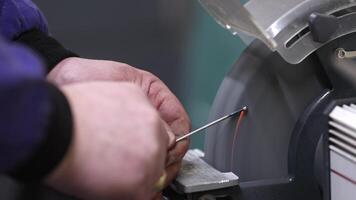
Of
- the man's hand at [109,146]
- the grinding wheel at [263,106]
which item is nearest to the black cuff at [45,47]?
the grinding wheel at [263,106]

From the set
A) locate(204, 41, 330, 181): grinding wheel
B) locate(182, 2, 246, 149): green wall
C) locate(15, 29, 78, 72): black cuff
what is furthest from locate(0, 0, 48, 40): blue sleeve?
locate(182, 2, 246, 149): green wall

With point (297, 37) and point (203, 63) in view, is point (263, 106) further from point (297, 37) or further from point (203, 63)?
point (203, 63)

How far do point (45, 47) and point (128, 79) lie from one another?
0.15 m

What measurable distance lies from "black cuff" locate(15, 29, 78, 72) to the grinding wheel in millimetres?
280

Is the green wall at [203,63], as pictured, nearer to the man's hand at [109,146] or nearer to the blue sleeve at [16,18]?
the blue sleeve at [16,18]

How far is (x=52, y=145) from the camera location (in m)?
0.47

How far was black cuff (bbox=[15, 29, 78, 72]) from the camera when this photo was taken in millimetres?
913

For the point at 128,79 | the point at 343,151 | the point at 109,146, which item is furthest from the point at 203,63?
the point at 109,146

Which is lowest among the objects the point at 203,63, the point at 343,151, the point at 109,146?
the point at 203,63

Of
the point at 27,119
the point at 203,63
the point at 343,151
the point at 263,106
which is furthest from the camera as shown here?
the point at 203,63

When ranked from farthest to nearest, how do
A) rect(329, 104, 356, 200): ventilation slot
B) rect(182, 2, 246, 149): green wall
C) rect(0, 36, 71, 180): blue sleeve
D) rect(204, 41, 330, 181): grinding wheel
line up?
rect(182, 2, 246, 149): green wall, rect(204, 41, 330, 181): grinding wheel, rect(329, 104, 356, 200): ventilation slot, rect(0, 36, 71, 180): blue sleeve

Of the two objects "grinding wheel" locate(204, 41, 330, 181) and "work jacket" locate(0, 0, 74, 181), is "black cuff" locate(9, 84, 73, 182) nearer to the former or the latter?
"work jacket" locate(0, 0, 74, 181)

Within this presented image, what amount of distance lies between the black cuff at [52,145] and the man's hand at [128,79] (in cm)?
37

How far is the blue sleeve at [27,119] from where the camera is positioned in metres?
0.44
